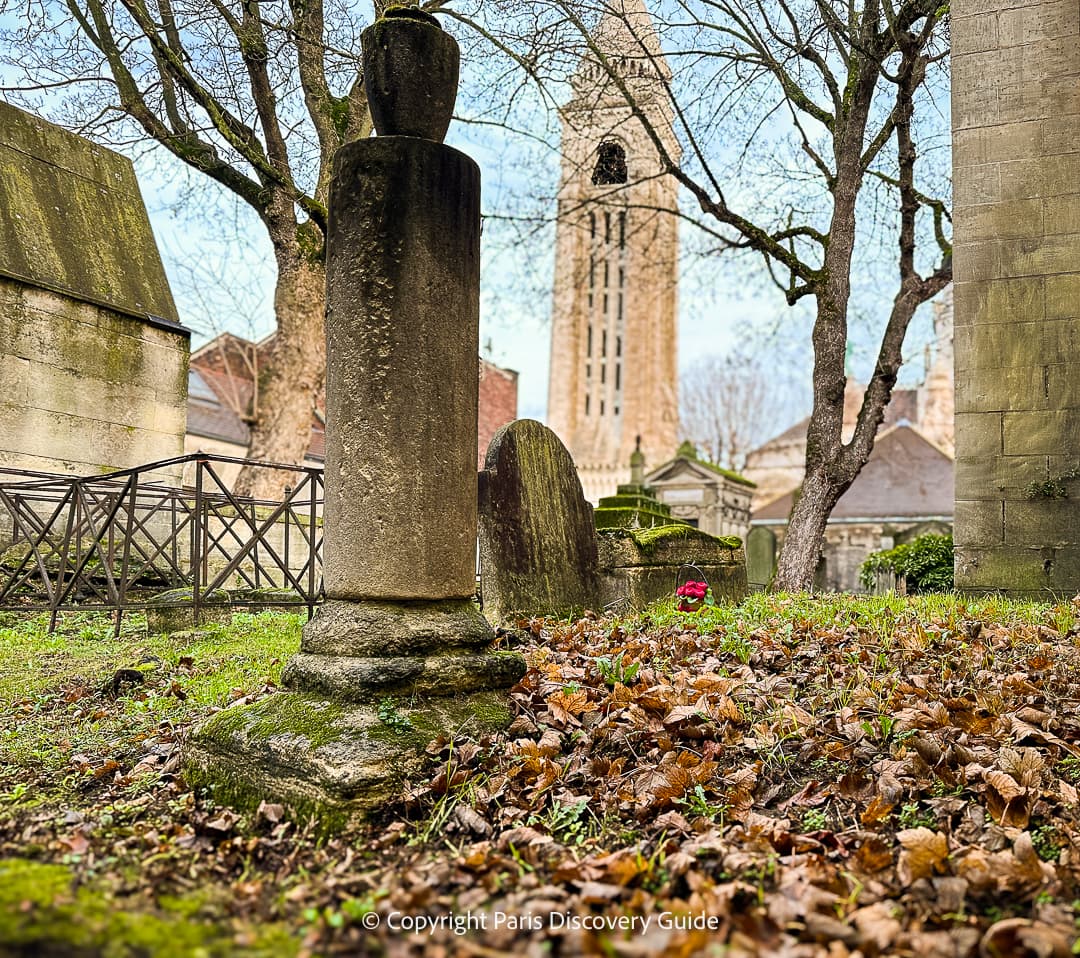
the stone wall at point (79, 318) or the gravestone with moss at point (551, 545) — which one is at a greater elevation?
the stone wall at point (79, 318)

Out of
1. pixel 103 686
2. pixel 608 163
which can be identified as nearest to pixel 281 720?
pixel 103 686

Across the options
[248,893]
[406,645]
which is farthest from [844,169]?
[248,893]

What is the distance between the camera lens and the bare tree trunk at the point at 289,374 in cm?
1262

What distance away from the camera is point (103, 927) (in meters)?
1.83

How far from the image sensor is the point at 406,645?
325 centimetres

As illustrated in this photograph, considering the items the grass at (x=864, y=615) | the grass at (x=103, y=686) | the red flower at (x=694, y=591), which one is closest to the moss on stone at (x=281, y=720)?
the grass at (x=103, y=686)

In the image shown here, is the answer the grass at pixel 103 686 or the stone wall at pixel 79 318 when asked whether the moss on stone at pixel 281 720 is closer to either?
the grass at pixel 103 686

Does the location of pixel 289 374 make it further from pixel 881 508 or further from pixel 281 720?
pixel 881 508

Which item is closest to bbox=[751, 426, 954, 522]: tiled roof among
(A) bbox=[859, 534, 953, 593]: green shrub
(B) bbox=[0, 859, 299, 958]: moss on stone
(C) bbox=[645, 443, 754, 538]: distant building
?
(C) bbox=[645, 443, 754, 538]: distant building

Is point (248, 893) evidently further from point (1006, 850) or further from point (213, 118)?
point (213, 118)

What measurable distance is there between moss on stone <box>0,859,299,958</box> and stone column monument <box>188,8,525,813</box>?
101cm

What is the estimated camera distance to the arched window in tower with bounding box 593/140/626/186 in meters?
13.5

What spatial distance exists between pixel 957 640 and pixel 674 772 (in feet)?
8.82

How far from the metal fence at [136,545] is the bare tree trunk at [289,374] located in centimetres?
91
